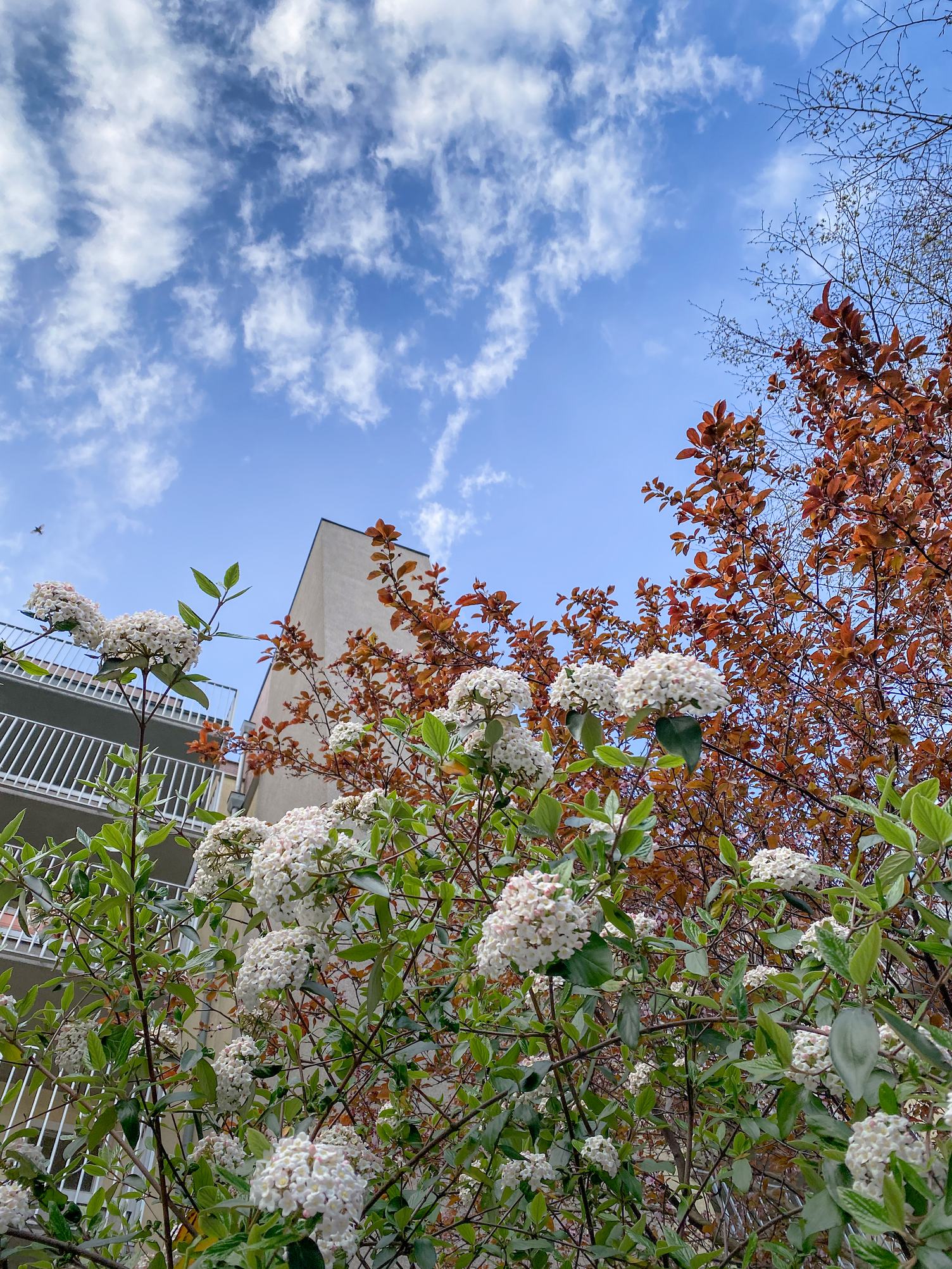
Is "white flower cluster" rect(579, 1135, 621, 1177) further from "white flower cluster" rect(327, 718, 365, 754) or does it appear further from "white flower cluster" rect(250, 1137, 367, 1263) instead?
"white flower cluster" rect(327, 718, 365, 754)

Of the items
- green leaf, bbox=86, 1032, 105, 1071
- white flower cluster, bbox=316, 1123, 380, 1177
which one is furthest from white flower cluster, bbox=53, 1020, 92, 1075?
white flower cluster, bbox=316, 1123, 380, 1177

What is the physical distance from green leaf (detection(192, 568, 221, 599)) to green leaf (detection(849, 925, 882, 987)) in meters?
1.95

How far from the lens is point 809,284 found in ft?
14.3

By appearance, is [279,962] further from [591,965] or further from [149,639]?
[149,639]

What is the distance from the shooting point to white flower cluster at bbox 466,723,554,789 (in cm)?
188

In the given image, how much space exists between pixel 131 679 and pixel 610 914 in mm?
1606

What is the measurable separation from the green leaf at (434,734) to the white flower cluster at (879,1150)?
1.23 m

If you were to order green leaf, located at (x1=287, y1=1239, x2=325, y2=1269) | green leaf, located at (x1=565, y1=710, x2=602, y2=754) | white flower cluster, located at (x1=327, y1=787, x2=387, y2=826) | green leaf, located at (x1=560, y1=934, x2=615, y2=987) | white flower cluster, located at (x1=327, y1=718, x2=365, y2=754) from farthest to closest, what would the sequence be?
white flower cluster, located at (x1=327, y1=718, x2=365, y2=754)
white flower cluster, located at (x1=327, y1=787, x2=387, y2=826)
green leaf, located at (x1=565, y1=710, x2=602, y2=754)
green leaf, located at (x1=560, y1=934, x2=615, y2=987)
green leaf, located at (x1=287, y1=1239, x2=325, y2=1269)

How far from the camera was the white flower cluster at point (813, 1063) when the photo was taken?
1.38 m

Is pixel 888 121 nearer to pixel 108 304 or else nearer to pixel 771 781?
pixel 771 781

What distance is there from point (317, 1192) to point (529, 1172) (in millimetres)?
1093

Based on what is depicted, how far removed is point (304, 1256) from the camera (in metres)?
1.21

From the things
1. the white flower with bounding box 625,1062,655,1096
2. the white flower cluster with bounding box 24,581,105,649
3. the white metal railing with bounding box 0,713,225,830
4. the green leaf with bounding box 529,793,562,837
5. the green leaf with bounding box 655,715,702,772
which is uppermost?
the white metal railing with bounding box 0,713,225,830

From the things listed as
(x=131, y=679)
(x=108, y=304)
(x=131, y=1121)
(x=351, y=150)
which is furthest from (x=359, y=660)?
(x=351, y=150)
